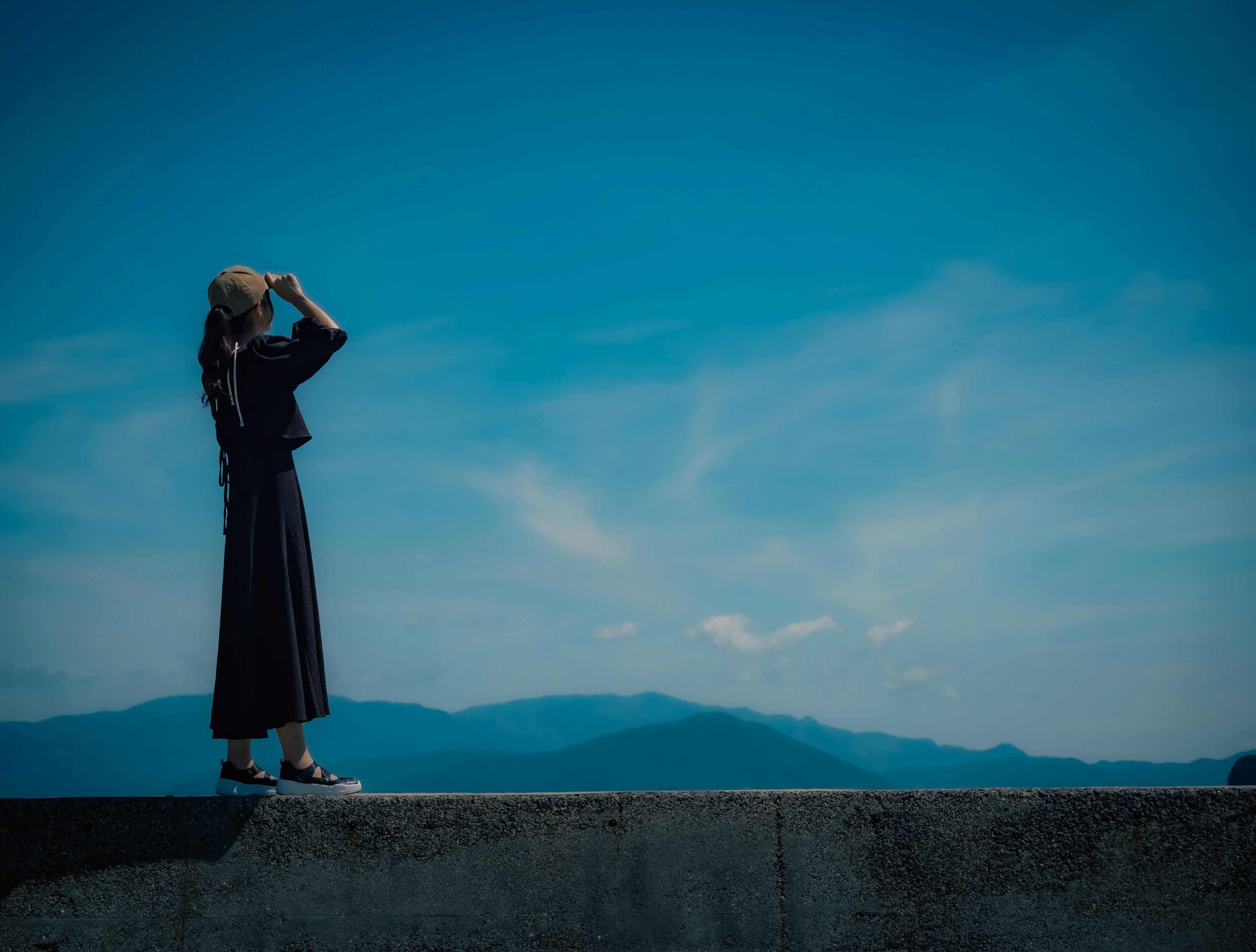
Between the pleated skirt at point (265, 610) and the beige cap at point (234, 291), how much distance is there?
0.68 m

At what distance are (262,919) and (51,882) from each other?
35.3 inches

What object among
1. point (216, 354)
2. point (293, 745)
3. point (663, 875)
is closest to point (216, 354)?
point (216, 354)

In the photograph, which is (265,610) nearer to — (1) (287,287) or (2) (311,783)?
(2) (311,783)

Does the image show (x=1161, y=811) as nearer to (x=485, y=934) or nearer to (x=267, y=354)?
(x=485, y=934)

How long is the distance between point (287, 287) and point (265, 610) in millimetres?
1573

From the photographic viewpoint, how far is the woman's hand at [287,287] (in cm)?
398

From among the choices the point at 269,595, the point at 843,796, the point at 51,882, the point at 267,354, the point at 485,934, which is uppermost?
the point at 267,354

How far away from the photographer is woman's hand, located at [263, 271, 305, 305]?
13.1ft

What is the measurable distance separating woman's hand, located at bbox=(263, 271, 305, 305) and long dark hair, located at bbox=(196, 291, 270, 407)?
268mm

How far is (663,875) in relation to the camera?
3.26 metres

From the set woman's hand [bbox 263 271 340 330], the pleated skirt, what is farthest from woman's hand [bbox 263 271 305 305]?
the pleated skirt

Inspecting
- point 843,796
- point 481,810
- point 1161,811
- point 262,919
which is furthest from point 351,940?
point 1161,811

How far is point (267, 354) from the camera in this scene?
3855 mm

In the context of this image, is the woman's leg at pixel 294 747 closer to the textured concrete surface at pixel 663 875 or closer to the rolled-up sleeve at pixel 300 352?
the textured concrete surface at pixel 663 875
